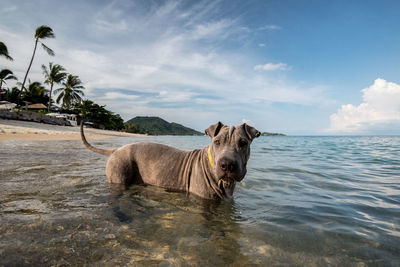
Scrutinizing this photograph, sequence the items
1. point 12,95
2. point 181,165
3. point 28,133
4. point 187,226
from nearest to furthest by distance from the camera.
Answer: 1. point 187,226
2. point 181,165
3. point 28,133
4. point 12,95

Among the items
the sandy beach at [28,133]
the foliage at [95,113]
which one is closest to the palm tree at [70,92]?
the foliage at [95,113]

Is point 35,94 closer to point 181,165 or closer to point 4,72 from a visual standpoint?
point 4,72

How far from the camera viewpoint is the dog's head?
9.45ft

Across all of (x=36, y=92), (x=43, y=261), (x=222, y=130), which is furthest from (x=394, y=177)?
(x=36, y=92)

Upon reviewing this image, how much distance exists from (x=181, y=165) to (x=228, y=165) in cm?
173

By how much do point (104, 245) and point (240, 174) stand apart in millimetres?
1926

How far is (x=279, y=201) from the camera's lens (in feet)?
13.5

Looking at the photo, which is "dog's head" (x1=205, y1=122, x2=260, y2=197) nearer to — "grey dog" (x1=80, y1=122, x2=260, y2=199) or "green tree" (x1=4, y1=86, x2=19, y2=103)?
"grey dog" (x1=80, y1=122, x2=260, y2=199)

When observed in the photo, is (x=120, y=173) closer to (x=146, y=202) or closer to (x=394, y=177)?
(x=146, y=202)

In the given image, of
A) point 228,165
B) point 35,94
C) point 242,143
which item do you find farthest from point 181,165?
point 35,94

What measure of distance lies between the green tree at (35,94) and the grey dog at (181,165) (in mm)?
66793

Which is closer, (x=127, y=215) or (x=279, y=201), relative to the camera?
(x=127, y=215)

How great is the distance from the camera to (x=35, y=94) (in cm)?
5494

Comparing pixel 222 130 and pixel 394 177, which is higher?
pixel 222 130
